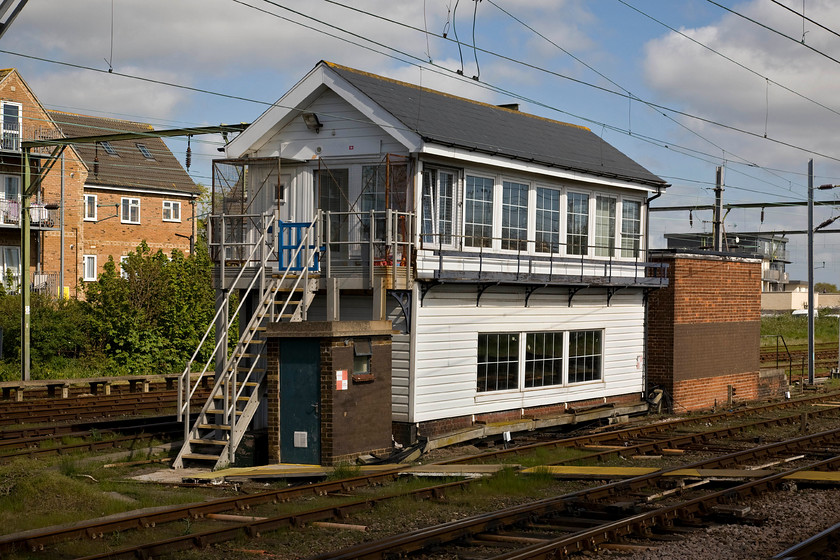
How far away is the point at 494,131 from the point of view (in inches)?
792

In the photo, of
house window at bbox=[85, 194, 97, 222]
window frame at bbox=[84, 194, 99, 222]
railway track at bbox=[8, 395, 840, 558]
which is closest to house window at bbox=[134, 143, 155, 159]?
window frame at bbox=[84, 194, 99, 222]

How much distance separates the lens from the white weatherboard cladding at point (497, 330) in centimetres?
1695

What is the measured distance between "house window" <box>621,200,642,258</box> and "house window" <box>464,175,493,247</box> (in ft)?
16.7

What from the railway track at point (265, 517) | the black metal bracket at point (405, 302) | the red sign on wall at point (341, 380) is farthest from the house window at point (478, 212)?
the red sign on wall at point (341, 380)

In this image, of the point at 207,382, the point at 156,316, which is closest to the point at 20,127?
the point at 156,316

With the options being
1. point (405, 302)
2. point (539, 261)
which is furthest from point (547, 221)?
point (405, 302)

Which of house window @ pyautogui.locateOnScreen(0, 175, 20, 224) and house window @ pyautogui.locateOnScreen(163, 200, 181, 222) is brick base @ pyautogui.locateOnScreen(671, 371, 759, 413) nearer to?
house window @ pyautogui.locateOnScreen(0, 175, 20, 224)

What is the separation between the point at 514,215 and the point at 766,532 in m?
10.2

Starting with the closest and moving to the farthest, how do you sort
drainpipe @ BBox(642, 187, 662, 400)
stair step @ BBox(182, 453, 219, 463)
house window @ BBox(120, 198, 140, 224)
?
stair step @ BBox(182, 453, 219, 463), drainpipe @ BBox(642, 187, 662, 400), house window @ BBox(120, 198, 140, 224)

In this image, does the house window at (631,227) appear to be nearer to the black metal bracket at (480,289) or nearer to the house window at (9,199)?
the black metal bracket at (480,289)

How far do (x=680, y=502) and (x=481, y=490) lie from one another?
263 cm

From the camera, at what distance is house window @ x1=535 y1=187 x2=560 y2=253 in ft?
65.9

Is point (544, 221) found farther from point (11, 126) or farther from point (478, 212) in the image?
point (11, 126)

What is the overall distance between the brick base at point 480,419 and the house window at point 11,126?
30863mm
